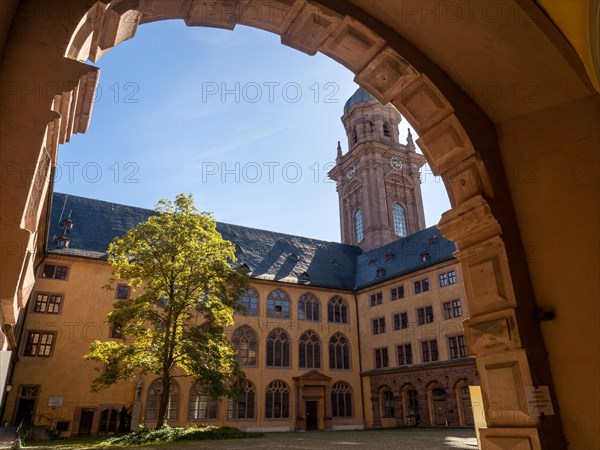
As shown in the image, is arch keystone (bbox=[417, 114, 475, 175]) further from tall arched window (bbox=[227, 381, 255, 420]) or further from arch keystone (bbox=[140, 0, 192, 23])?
tall arched window (bbox=[227, 381, 255, 420])

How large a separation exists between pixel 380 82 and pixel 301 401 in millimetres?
30074

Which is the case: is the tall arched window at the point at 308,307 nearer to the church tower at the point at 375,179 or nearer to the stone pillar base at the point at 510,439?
the church tower at the point at 375,179

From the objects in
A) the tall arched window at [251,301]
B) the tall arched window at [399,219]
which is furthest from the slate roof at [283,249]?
the tall arched window at [399,219]

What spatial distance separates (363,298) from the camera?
3653 cm

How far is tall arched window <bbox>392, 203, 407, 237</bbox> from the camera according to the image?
51.8 metres

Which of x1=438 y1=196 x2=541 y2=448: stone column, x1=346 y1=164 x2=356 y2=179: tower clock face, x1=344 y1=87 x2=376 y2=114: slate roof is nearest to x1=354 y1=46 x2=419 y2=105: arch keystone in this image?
x1=438 y1=196 x2=541 y2=448: stone column

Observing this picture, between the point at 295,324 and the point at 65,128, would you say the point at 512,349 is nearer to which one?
the point at 65,128

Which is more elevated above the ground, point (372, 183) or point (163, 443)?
point (372, 183)

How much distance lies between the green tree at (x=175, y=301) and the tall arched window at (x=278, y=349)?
10504 mm

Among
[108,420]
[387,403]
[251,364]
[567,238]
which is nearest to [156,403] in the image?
[108,420]

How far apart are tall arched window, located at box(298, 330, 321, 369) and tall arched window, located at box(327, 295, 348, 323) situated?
221cm

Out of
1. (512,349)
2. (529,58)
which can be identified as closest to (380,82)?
(529,58)

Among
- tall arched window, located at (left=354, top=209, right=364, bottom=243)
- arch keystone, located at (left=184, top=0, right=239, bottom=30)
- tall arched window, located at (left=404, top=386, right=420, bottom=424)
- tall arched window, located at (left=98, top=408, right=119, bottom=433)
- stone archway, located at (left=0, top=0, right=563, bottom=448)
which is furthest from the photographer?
tall arched window, located at (left=354, top=209, right=364, bottom=243)

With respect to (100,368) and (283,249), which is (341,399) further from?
(100,368)
